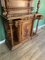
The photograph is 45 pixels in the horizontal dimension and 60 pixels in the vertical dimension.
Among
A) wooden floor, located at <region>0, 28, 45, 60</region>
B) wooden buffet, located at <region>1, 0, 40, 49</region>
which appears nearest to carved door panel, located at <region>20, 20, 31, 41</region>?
wooden buffet, located at <region>1, 0, 40, 49</region>

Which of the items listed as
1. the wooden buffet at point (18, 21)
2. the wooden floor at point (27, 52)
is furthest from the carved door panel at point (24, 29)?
the wooden floor at point (27, 52)

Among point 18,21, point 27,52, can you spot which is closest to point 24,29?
point 18,21

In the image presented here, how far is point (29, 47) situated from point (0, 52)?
2.52 feet

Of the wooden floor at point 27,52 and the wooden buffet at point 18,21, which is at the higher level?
the wooden buffet at point 18,21

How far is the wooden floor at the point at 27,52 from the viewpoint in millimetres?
1878

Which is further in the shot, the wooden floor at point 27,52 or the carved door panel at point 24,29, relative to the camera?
the carved door panel at point 24,29

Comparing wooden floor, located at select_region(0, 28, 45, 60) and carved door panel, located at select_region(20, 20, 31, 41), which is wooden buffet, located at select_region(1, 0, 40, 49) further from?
wooden floor, located at select_region(0, 28, 45, 60)

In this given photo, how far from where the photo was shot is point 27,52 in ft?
6.70

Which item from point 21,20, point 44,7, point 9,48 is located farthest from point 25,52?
point 44,7

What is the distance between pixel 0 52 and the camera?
6.63ft

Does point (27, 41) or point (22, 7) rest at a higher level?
point (22, 7)

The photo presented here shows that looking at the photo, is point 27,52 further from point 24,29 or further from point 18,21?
point 18,21

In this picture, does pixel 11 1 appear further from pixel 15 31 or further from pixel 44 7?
pixel 44 7

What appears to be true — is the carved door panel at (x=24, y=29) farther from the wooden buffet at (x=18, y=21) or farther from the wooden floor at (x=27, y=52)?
the wooden floor at (x=27, y=52)
